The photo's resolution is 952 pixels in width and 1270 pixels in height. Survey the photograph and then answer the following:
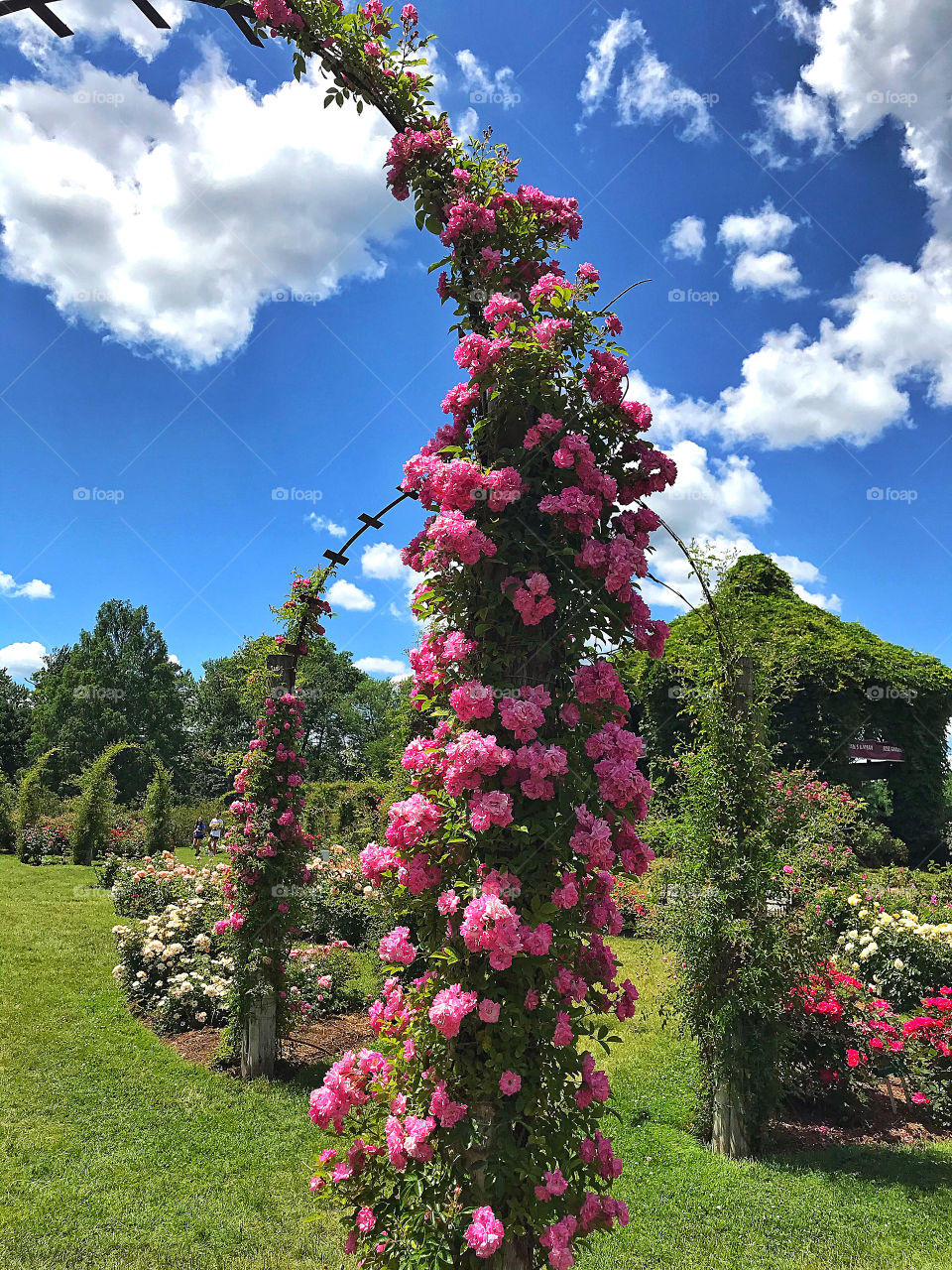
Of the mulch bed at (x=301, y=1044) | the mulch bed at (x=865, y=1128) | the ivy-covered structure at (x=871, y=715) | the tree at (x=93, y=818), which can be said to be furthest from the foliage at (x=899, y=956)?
the tree at (x=93, y=818)

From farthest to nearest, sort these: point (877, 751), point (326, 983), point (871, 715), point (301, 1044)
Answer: point (871, 715)
point (877, 751)
point (326, 983)
point (301, 1044)

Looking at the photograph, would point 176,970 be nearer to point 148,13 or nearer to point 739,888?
point 739,888

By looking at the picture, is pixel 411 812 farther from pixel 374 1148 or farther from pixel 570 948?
pixel 374 1148

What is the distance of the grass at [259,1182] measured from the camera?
3.58m

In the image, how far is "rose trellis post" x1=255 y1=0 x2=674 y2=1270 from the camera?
6.91ft

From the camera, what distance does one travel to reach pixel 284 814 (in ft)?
19.7

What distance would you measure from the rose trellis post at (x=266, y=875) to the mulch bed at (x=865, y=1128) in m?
3.95

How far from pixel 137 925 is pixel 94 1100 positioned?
339 centimetres

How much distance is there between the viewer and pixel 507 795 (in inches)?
83.9

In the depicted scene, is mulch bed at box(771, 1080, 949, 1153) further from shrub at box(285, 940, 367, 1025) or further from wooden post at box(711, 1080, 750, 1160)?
shrub at box(285, 940, 367, 1025)

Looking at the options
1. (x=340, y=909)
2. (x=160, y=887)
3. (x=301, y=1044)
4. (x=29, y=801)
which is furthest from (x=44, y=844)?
(x=301, y=1044)

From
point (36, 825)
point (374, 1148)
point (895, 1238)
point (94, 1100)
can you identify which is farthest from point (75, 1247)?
point (36, 825)

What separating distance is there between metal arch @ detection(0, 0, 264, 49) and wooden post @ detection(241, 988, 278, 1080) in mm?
6061

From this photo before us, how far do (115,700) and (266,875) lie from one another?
34168 millimetres
